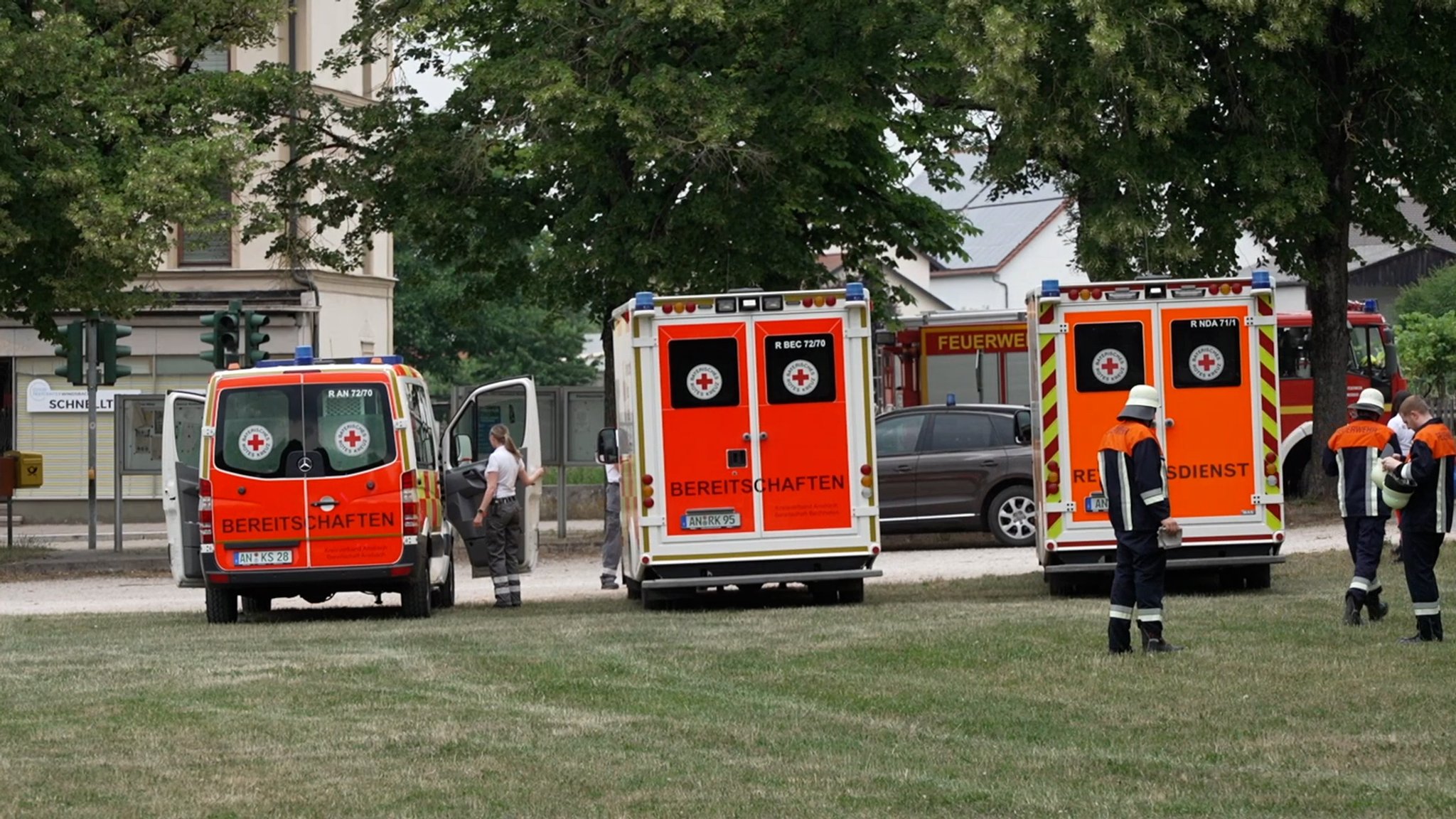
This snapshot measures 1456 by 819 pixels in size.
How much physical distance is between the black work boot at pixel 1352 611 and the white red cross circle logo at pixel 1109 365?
3931mm

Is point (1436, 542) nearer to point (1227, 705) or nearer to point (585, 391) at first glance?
point (1227, 705)

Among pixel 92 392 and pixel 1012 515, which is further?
pixel 92 392

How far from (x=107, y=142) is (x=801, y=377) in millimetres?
12473

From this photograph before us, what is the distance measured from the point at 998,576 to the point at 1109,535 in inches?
142

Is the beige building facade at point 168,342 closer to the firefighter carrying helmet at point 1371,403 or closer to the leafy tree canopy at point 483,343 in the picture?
the firefighter carrying helmet at point 1371,403

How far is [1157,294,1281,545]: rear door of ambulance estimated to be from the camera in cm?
1867

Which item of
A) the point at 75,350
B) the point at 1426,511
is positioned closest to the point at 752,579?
the point at 1426,511

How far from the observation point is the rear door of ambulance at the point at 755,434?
61.0ft

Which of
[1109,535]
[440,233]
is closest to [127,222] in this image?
[440,233]

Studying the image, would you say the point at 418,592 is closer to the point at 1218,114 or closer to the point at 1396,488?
the point at 1396,488

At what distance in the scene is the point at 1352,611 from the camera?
15.2 meters

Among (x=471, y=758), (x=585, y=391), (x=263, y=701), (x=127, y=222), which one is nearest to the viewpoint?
(x=471, y=758)

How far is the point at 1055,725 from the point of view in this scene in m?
10.6

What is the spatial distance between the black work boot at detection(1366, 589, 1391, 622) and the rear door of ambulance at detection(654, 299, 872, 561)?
4.57 metres
